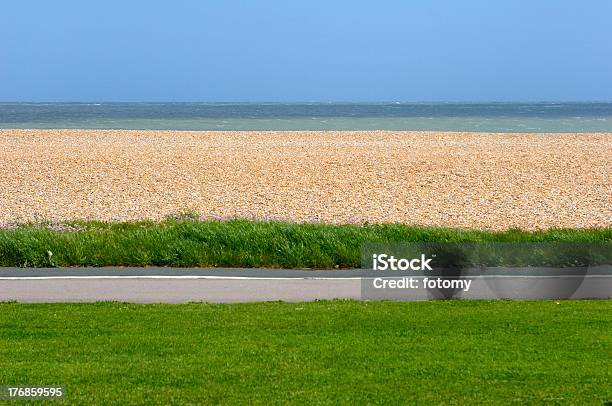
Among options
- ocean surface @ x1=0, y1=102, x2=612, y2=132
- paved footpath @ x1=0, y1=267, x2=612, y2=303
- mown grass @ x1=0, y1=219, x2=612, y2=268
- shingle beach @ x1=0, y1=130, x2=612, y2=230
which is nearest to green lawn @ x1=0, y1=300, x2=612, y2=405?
paved footpath @ x1=0, y1=267, x2=612, y2=303

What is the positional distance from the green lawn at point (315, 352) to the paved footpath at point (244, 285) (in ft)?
2.29

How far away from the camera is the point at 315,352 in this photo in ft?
23.0

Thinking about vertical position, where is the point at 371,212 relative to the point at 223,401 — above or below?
below

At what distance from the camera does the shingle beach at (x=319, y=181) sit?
63.2 feet

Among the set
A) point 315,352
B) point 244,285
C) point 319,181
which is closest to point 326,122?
point 319,181

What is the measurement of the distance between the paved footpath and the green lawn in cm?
70

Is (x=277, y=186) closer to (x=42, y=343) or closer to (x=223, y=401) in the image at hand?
(x=42, y=343)

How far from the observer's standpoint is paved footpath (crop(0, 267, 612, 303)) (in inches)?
393

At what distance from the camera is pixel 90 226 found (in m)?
15.4

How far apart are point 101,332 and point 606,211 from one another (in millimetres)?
14438

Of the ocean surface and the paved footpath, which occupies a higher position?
the paved footpath

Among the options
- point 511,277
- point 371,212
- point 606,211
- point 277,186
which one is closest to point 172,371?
point 511,277

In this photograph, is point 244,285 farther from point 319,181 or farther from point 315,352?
point 319,181

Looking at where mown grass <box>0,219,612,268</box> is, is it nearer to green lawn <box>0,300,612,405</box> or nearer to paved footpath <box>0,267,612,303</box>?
paved footpath <box>0,267,612,303</box>
